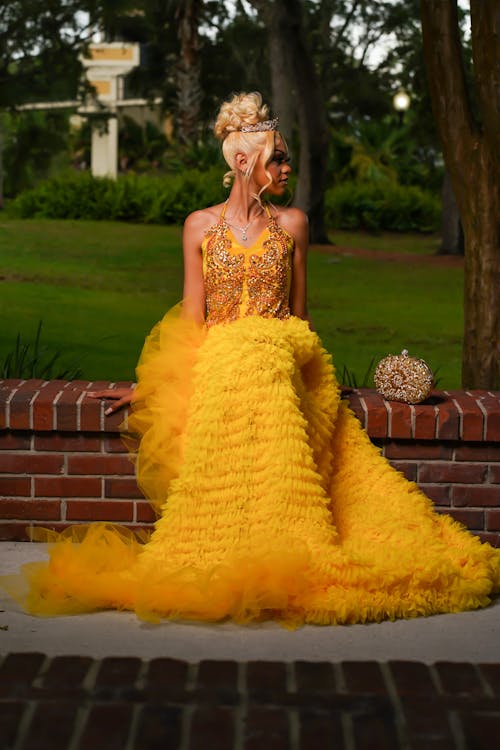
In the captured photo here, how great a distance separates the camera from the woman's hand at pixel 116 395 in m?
4.89

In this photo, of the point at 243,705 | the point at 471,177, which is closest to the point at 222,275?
the point at 471,177

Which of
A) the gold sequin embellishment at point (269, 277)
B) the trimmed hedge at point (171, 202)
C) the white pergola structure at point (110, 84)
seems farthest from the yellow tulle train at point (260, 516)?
the white pergola structure at point (110, 84)

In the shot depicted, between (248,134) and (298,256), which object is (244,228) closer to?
(298,256)

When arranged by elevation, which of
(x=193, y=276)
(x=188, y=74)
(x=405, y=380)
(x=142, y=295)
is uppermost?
(x=188, y=74)

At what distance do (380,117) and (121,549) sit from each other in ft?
106

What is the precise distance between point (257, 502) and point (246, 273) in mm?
997

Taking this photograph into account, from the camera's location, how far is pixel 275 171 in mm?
4801

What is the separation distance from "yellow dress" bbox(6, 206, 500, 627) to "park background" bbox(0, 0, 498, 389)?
1.74 meters

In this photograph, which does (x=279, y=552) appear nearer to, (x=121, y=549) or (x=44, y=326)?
(x=121, y=549)

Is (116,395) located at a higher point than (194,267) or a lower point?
lower

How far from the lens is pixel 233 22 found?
30.4 m

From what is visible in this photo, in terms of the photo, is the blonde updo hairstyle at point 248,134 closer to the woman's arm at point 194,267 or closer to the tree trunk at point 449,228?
the woman's arm at point 194,267

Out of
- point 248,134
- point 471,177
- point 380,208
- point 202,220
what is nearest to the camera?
point 248,134

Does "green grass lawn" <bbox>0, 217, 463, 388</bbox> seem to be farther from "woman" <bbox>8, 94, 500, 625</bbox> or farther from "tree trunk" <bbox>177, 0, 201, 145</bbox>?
"tree trunk" <bbox>177, 0, 201, 145</bbox>
